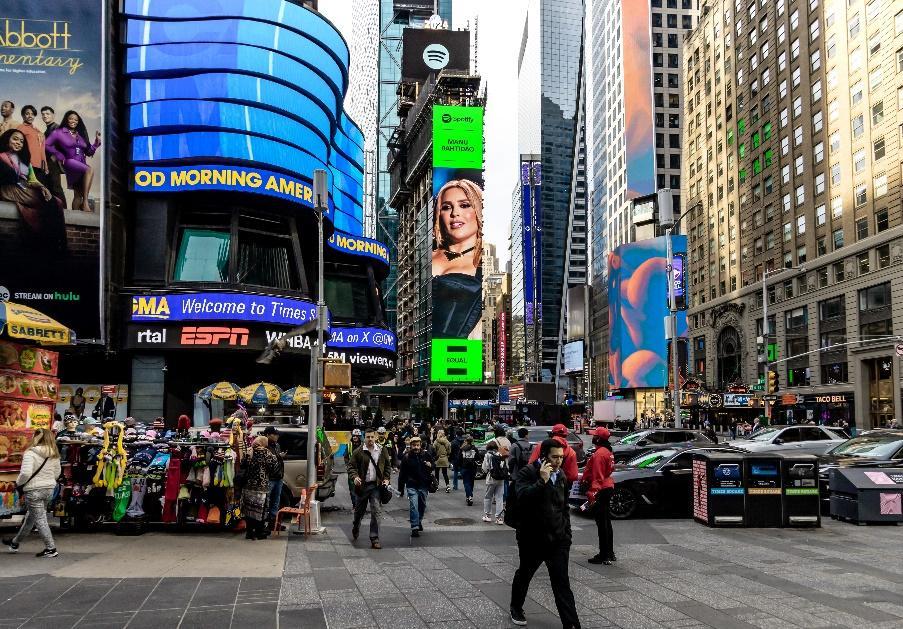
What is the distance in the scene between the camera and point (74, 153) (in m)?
33.7

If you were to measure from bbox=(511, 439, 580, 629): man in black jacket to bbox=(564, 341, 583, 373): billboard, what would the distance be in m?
127

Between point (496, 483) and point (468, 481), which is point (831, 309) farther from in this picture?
point (496, 483)

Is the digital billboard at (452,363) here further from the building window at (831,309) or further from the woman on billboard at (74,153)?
the woman on billboard at (74,153)

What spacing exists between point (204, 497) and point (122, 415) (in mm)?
27206

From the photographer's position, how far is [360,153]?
212 ft

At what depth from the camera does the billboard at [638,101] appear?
350ft

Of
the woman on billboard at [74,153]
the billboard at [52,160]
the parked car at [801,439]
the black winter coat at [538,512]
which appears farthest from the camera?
the woman on billboard at [74,153]

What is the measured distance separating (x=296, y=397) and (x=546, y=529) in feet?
85.5

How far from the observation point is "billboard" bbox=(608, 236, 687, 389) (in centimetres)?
10025

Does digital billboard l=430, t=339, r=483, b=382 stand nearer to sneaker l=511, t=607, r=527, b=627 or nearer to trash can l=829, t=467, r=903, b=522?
trash can l=829, t=467, r=903, b=522

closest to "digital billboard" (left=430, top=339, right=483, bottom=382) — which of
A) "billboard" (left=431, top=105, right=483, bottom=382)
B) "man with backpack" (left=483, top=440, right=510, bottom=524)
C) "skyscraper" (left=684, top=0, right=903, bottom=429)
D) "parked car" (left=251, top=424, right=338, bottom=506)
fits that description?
"billboard" (left=431, top=105, right=483, bottom=382)

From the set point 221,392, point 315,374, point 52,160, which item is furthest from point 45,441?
point 52,160

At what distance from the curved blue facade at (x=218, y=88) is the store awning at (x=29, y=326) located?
81.6ft

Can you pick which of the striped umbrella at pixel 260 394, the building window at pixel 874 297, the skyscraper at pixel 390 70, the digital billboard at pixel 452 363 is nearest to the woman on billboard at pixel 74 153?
the striped umbrella at pixel 260 394
